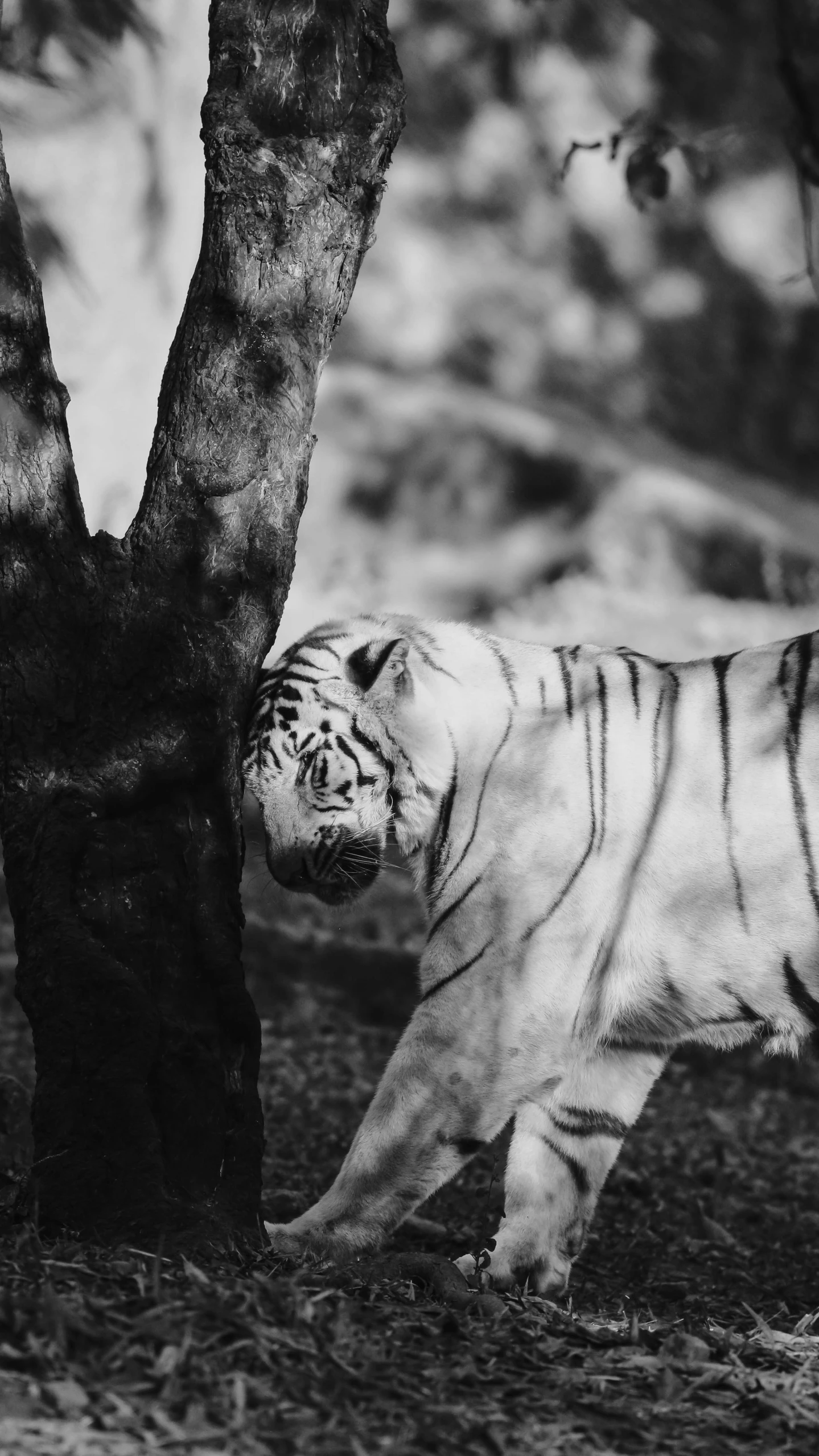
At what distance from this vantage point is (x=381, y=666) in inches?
128

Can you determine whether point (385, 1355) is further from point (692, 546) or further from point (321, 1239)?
point (692, 546)

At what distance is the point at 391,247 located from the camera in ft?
37.1

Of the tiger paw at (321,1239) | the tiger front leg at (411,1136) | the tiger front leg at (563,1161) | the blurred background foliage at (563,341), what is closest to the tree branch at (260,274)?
the tiger front leg at (411,1136)

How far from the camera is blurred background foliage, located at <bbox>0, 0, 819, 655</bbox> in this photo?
33.9 feet

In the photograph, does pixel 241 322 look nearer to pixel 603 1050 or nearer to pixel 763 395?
pixel 603 1050

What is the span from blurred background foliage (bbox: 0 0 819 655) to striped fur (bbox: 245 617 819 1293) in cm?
616

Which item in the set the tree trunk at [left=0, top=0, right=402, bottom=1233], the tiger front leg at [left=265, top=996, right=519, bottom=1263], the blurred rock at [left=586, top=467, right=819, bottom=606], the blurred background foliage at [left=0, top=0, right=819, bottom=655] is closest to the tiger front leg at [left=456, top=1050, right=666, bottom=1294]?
the tiger front leg at [left=265, top=996, right=519, bottom=1263]

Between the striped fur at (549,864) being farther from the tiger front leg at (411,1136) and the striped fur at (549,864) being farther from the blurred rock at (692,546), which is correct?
the blurred rock at (692,546)

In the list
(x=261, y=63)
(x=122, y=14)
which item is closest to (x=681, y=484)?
(x=122, y=14)

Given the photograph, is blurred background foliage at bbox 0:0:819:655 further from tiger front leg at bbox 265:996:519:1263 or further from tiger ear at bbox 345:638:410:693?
tiger front leg at bbox 265:996:519:1263

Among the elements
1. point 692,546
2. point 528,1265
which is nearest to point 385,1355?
point 528,1265

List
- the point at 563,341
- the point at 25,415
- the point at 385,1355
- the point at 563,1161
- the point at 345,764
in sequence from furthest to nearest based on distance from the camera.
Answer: the point at 563,341 → the point at 563,1161 → the point at 345,764 → the point at 25,415 → the point at 385,1355

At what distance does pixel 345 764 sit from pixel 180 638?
56 cm

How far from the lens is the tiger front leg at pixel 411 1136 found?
9.55 feet
